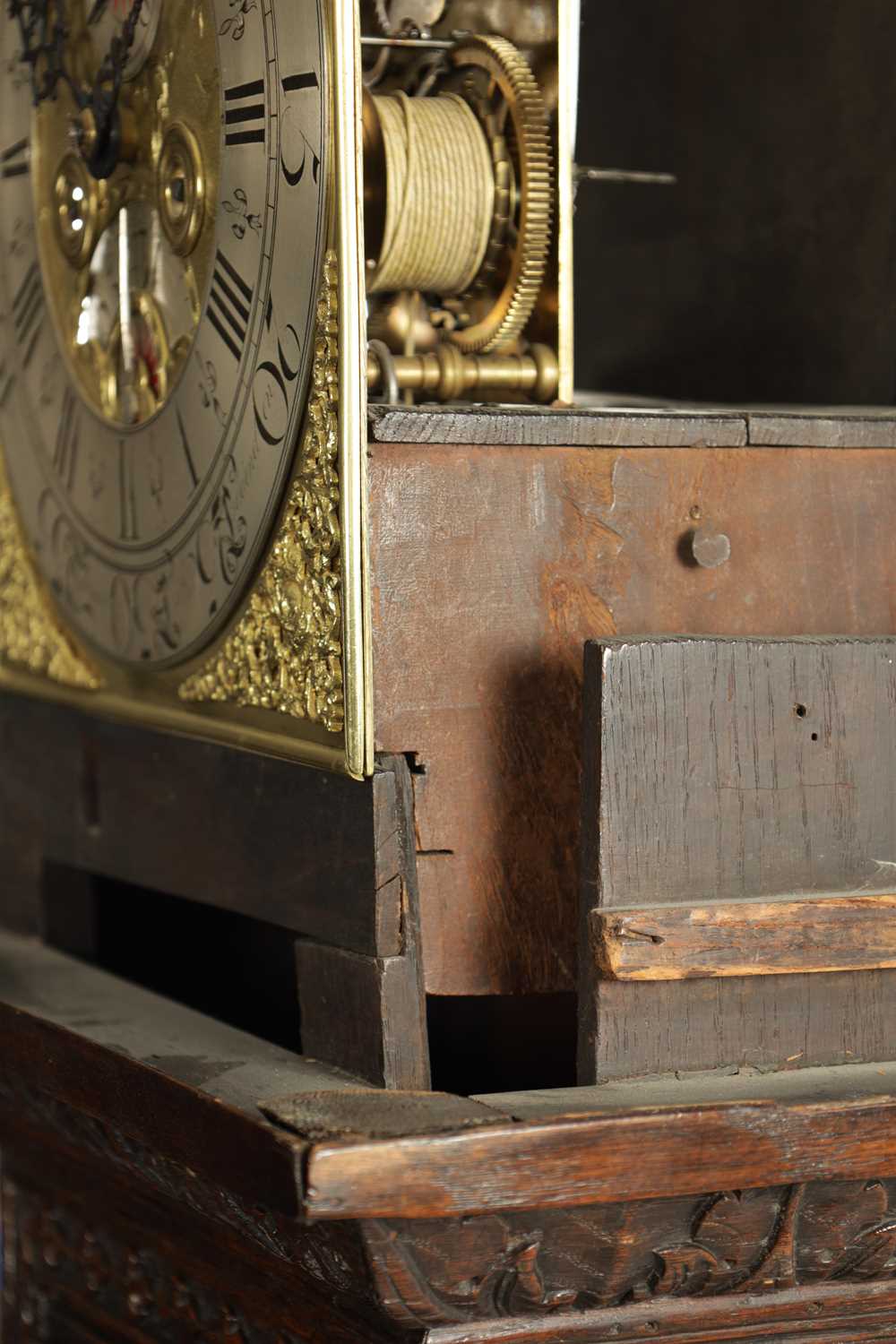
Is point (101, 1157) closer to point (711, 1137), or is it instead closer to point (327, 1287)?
point (327, 1287)

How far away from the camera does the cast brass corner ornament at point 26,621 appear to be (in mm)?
2152

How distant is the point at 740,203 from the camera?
228 centimetres

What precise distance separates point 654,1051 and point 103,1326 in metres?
0.80

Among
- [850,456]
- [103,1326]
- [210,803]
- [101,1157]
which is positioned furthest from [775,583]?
[103,1326]

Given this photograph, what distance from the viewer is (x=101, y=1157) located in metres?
2.01

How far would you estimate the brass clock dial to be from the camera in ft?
5.58

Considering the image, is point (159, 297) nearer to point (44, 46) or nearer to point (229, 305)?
point (229, 305)

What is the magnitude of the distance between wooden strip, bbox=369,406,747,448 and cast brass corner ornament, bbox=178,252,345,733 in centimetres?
5

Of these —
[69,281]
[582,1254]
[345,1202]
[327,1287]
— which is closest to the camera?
[345,1202]

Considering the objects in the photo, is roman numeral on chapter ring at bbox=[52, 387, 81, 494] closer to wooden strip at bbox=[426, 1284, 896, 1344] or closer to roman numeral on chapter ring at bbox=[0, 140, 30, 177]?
roman numeral on chapter ring at bbox=[0, 140, 30, 177]

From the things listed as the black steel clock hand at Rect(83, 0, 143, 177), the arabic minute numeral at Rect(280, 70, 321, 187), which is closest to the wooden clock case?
the arabic minute numeral at Rect(280, 70, 321, 187)

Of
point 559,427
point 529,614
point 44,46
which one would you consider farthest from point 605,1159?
point 44,46

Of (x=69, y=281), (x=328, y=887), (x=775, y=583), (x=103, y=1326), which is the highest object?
(x=69, y=281)

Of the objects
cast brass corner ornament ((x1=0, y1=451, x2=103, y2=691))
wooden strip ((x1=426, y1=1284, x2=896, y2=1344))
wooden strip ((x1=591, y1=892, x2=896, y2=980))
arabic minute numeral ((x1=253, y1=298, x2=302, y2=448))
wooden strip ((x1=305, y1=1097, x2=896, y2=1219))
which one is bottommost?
wooden strip ((x1=426, y1=1284, x2=896, y2=1344))
